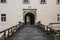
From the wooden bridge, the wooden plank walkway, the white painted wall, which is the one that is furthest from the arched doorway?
the wooden plank walkway

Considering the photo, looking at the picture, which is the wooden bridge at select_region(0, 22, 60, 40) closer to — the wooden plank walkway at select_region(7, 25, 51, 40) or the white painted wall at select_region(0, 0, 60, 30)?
the wooden plank walkway at select_region(7, 25, 51, 40)

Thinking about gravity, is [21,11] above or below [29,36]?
above

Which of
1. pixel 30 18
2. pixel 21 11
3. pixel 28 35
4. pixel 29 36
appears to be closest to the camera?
pixel 29 36

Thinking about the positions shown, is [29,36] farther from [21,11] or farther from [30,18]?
[30,18]

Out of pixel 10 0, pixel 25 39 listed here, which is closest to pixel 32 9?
pixel 10 0

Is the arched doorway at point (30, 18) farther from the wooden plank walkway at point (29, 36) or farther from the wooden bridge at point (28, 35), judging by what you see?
the wooden plank walkway at point (29, 36)

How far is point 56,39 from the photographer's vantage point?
38.6 ft

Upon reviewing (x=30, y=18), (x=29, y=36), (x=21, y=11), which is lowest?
(x=29, y=36)

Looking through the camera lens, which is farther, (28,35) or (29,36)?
(28,35)

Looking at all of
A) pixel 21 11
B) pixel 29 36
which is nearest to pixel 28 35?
pixel 29 36

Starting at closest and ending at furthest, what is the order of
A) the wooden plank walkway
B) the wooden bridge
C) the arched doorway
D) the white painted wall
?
the wooden bridge → the wooden plank walkway → the white painted wall → the arched doorway

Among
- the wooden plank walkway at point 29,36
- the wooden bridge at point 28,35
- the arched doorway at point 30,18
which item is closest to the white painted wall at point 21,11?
the arched doorway at point 30,18

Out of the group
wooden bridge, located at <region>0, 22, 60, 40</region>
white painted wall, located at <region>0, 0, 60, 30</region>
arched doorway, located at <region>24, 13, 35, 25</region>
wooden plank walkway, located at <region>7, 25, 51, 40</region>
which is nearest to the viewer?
wooden bridge, located at <region>0, 22, 60, 40</region>

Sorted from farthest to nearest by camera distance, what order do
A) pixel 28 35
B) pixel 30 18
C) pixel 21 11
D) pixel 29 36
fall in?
pixel 30 18
pixel 21 11
pixel 28 35
pixel 29 36
